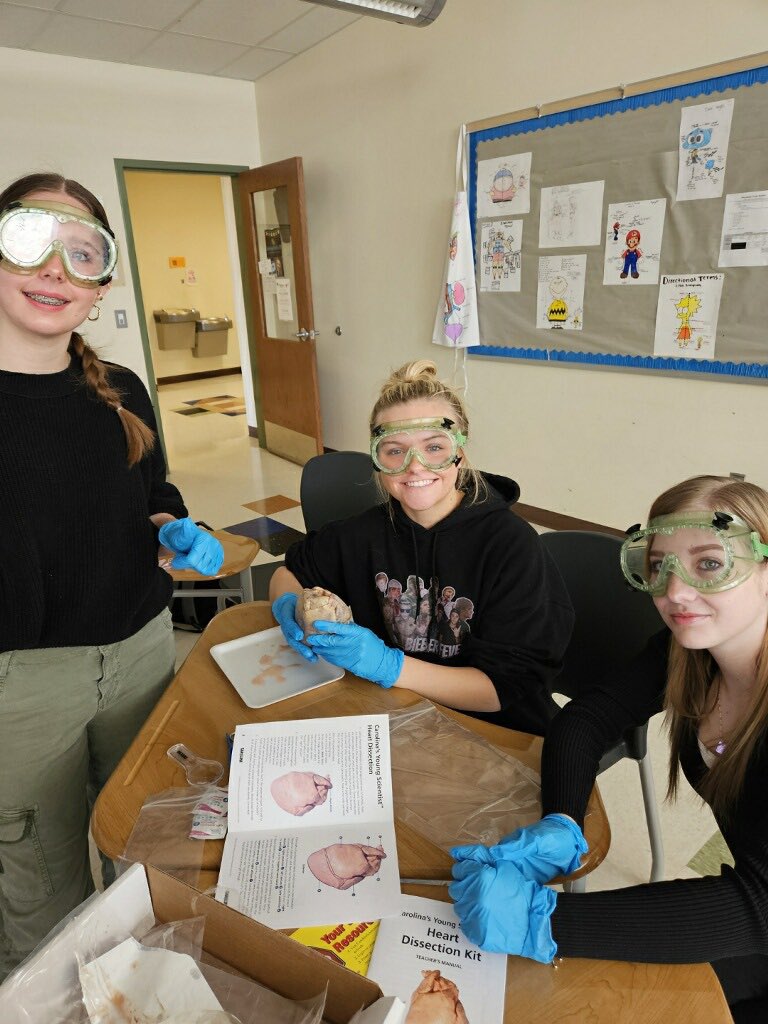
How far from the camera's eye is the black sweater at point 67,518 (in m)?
1.12

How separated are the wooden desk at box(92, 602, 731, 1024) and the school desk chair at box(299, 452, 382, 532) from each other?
730mm

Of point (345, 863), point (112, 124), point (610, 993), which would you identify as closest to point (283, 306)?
point (112, 124)

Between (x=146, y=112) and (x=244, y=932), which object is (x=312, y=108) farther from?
(x=244, y=932)

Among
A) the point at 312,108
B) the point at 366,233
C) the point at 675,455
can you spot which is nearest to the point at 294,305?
the point at 366,233

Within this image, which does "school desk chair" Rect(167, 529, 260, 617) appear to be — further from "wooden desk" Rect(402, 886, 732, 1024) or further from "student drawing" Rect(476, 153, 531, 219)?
"student drawing" Rect(476, 153, 531, 219)

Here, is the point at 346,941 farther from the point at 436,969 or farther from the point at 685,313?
the point at 685,313

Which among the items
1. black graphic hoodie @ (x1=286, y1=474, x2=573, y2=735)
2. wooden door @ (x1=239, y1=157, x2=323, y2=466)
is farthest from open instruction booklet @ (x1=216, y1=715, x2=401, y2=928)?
wooden door @ (x1=239, y1=157, x2=323, y2=466)

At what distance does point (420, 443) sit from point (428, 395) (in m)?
0.12

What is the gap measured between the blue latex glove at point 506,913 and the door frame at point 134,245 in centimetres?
416

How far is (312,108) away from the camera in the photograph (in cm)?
481

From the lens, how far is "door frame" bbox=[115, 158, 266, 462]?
4916 mm

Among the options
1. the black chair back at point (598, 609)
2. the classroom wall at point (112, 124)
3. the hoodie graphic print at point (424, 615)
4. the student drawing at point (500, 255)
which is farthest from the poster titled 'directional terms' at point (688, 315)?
the classroom wall at point (112, 124)

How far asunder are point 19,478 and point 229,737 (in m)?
0.57

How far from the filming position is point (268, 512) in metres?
4.46
